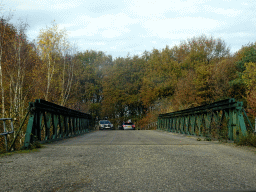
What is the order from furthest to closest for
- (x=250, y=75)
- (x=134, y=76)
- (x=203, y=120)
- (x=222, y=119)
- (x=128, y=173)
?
(x=134, y=76) < (x=250, y=75) < (x=203, y=120) < (x=222, y=119) < (x=128, y=173)

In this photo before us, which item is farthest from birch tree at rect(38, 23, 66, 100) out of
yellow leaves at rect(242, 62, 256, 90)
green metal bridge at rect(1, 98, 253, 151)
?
yellow leaves at rect(242, 62, 256, 90)

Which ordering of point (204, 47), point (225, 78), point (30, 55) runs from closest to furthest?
point (30, 55)
point (225, 78)
point (204, 47)

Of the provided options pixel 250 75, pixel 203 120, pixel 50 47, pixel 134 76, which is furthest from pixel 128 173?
pixel 134 76

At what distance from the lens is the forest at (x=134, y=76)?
746 inches

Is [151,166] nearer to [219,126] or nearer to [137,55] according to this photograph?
[219,126]

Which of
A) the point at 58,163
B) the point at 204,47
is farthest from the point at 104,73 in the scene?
the point at 58,163

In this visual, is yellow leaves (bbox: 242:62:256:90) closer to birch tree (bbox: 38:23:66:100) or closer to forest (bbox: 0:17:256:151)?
forest (bbox: 0:17:256:151)

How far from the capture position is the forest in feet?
62.2

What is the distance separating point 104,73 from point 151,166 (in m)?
48.3

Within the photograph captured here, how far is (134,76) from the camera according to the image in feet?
172

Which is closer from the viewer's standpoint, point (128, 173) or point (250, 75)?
point (128, 173)

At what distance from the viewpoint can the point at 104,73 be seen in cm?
5278

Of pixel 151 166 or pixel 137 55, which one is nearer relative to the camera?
pixel 151 166

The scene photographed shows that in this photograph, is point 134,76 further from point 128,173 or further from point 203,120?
point 128,173
